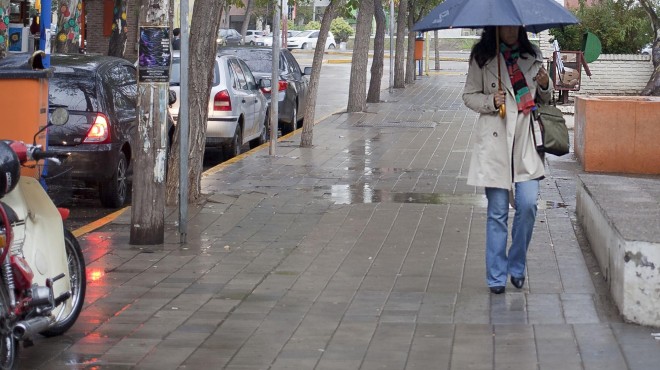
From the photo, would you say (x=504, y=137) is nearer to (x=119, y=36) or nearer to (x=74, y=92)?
(x=74, y=92)

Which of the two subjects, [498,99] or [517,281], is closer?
[498,99]

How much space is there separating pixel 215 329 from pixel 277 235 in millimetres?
3151

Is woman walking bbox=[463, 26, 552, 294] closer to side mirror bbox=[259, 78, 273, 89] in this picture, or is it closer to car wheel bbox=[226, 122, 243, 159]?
car wheel bbox=[226, 122, 243, 159]

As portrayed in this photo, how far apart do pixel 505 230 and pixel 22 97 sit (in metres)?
3.70

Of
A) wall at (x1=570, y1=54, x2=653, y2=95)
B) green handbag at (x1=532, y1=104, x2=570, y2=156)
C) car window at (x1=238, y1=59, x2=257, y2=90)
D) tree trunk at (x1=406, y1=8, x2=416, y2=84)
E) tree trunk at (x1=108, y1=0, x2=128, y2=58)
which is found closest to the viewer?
green handbag at (x1=532, y1=104, x2=570, y2=156)

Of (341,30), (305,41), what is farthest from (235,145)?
(341,30)

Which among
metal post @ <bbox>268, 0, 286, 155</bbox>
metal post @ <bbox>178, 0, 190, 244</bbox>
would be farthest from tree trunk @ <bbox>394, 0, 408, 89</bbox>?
metal post @ <bbox>178, 0, 190, 244</bbox>

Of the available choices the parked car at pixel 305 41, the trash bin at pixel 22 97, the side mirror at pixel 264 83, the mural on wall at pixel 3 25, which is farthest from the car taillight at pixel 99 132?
the parked car at pixel 305 41

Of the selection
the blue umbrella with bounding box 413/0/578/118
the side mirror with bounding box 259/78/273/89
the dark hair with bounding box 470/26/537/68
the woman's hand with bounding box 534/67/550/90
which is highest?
the blue umbrella with bounding box 413/0/578/118

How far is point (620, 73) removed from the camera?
2794 cm

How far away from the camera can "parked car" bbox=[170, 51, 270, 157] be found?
16438 mm

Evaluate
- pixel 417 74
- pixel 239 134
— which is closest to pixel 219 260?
pixel 239 134

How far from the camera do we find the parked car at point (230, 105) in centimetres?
1644

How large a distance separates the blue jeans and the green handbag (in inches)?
9.8
